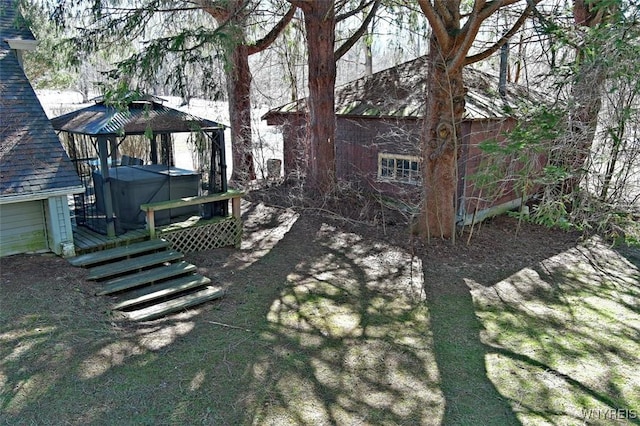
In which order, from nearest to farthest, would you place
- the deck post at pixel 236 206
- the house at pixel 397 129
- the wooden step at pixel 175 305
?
the wooden step at pixel 175 305 → the deck post at pixel 236 206 → the house at pixel 397 129

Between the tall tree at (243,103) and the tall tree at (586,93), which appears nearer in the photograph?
the tall tree at (586,93)

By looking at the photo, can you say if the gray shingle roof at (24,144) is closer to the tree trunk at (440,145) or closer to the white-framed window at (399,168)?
the tree trunk at (440,145)

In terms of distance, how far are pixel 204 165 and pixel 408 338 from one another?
564cm

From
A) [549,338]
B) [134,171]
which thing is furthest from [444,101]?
[134,171]

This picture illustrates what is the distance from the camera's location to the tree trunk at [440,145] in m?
8.57

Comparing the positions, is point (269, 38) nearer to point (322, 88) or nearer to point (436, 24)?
point (322, 88)

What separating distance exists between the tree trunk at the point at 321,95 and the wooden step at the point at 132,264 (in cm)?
496

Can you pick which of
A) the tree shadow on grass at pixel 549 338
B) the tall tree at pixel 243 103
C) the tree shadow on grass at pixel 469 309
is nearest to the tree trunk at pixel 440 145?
the tree shadow on grass at pixel 469 309

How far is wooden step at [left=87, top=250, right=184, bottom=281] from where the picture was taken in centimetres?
671

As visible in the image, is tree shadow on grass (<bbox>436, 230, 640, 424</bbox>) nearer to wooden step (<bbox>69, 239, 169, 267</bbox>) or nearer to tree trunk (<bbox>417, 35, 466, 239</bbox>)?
tree trunk (<bbox>417, 35, 466, 239</bbox>)

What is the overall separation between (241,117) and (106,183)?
6673 mm

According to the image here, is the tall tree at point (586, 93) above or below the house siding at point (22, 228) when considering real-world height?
above

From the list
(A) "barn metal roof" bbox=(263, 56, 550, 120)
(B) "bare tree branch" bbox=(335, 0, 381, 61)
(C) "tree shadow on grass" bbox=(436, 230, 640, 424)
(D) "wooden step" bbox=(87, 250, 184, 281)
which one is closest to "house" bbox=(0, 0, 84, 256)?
(D) "wooden step" bbox=(87, 250, 184, 281)

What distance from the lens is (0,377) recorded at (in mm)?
4402
